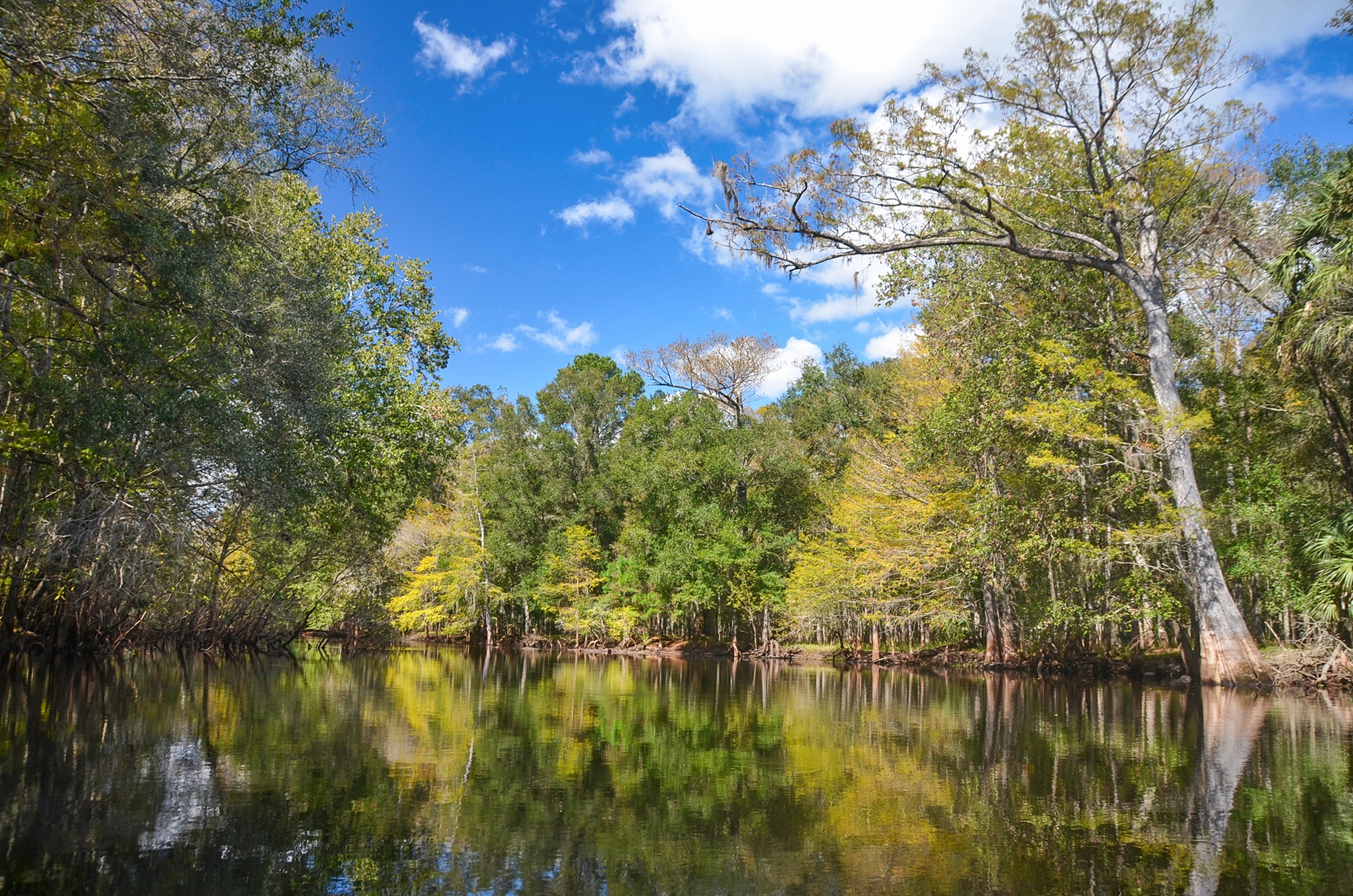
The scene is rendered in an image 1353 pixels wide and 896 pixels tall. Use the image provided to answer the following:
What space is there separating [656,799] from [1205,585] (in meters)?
14.9

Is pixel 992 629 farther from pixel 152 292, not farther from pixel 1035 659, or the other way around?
pixel 152 292

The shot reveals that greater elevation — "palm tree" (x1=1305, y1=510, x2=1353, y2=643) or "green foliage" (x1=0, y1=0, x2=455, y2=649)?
"green foliage" (x1=0, y1=0, x2=455, y2=649)

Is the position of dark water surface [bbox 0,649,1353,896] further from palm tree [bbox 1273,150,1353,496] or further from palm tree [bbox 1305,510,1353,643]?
palm tree [bbox 1273,150,1353,496]

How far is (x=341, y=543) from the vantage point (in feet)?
91.6

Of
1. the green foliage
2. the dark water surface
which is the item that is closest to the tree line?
the green foliage

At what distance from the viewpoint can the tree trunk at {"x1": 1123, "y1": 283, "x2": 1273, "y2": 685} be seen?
15766 mm

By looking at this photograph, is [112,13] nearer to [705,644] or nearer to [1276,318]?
[1276,318]

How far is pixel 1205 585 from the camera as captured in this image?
52.5ft

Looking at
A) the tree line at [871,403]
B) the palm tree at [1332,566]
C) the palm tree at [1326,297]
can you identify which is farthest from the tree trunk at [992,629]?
the palm tree at [1326,297]

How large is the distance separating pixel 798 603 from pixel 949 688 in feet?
39.9

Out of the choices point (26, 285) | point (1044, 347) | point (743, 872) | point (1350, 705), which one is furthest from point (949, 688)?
point (26, 285)

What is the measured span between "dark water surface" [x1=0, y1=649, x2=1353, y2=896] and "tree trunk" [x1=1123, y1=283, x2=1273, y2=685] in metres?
3.57

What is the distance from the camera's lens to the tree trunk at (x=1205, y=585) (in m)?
15.8

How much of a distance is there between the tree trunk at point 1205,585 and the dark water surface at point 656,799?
3.57 meters
